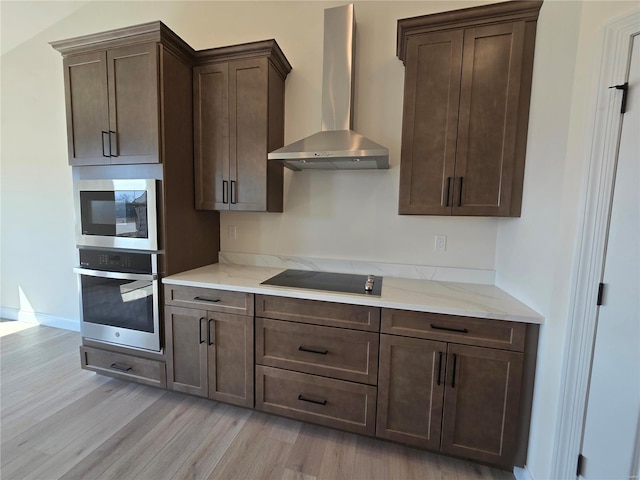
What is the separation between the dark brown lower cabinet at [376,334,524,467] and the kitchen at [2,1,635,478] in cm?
14

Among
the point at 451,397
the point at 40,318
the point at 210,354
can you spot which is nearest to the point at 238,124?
the point at 210,354

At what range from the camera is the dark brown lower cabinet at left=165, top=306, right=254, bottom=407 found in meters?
1.85

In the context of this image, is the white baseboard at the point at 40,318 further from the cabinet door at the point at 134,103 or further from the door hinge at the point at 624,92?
the door hinge at the point at 624,92

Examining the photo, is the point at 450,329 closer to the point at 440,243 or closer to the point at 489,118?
the point at 440,243

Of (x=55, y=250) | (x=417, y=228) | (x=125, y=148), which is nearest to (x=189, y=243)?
(x=125, y=148)

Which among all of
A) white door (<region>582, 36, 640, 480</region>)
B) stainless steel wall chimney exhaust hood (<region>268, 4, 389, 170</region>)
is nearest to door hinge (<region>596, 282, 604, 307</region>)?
white door (<region>582, 36, 640, 480</region>)

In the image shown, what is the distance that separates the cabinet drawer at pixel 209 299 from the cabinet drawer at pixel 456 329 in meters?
0.91

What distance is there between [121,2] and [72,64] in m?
1.26

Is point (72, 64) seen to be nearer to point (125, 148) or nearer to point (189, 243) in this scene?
point (125, 148)

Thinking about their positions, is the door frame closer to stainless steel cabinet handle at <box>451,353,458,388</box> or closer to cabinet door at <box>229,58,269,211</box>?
stainless steel cabinet handle at <box>451,353,458,388</box>

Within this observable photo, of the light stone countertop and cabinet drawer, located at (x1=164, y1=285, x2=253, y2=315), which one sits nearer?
the light stone countertop

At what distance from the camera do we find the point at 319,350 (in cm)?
171

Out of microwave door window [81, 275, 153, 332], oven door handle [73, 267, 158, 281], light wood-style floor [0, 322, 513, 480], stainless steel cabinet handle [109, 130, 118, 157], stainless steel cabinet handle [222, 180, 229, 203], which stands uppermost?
stainless steel cabinet handle [109, 130, 118, 157]

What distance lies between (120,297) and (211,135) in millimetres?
1424
